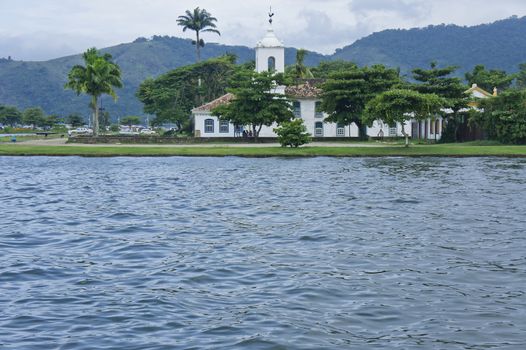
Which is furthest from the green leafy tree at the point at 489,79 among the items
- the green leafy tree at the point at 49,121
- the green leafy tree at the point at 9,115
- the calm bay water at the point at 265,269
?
the green leafy tree at the point at 9,115

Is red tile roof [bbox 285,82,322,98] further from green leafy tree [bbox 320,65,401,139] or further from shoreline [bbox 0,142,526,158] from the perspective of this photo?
shoreline [bbox 0,142,526,158]

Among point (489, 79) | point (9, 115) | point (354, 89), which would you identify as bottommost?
point (354, 89)

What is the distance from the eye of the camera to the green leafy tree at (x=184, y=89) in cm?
9906

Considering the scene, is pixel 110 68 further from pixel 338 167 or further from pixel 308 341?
pixel 308 341

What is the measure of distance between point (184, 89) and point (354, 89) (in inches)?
1436

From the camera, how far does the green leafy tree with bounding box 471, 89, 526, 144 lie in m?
60.7

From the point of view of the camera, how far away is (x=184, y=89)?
102 meters

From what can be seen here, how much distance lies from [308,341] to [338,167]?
112 feet

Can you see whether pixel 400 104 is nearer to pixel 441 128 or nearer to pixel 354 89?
pixel 354 89

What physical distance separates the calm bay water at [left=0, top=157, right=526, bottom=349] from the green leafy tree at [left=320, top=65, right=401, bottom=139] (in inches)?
1746

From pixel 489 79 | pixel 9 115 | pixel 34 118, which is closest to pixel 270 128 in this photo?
pixel 489 79

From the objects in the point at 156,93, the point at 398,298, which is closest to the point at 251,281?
the point at 398,298

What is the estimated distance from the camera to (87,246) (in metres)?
16.6

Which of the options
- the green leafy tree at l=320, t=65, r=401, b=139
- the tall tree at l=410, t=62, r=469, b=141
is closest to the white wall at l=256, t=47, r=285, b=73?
→ the green leafy tree at l=320, t=65, r=401, b=139
